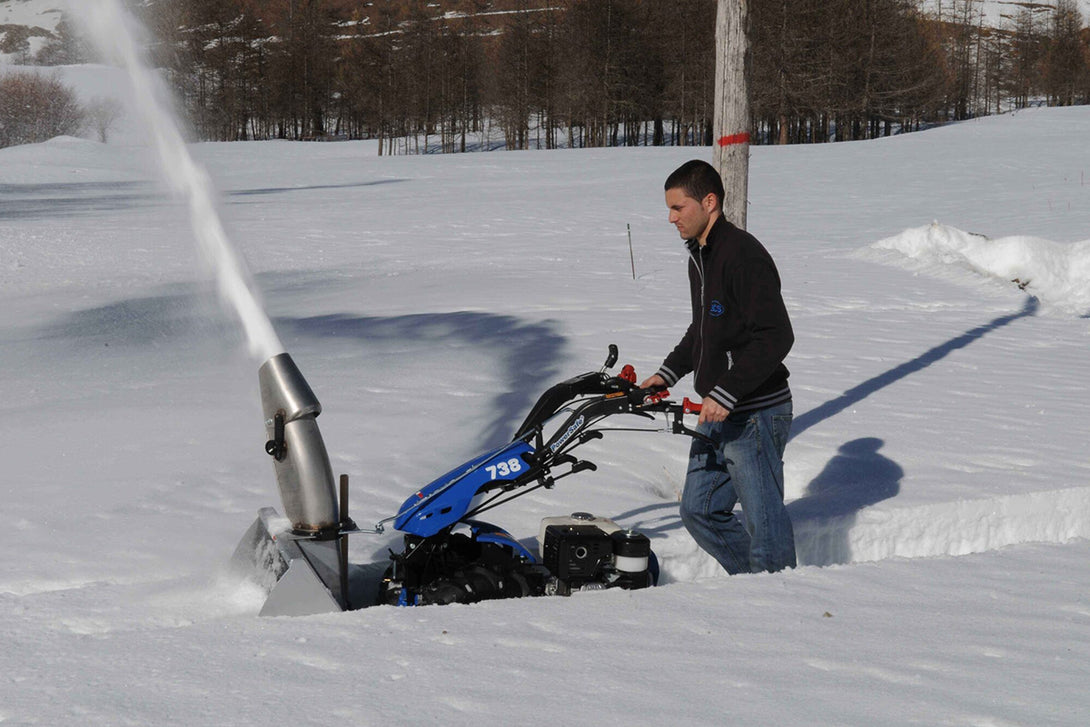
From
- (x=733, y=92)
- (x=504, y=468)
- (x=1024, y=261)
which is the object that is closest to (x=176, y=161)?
(x=504, y=468)

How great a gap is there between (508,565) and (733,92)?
4076 mm

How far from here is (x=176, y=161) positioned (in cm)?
408

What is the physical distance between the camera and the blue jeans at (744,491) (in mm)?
4152

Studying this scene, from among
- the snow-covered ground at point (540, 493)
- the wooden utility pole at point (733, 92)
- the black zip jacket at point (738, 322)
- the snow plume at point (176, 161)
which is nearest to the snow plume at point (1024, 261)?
the snow-covered ground at point (540, 493)

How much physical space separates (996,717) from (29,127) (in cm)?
7570

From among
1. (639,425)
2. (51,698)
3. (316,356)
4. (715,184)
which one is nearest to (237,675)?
(51,698)

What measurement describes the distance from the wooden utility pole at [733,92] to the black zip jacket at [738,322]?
9.77 ft

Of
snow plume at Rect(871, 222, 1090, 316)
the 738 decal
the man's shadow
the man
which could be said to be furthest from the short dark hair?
snow plume at Rect(871, 222, 1090, 316)

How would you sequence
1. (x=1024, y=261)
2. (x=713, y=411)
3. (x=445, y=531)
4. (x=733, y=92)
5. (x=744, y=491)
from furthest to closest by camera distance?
(x=1024, y=261)
(x=733, y=92)
(x=744, y=491)
(x=445, y=531)
(x=713, y=411)

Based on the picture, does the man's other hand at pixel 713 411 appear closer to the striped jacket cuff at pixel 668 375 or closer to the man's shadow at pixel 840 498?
the striped jacket cuff at pixel 668 375

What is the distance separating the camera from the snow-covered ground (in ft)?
10.8

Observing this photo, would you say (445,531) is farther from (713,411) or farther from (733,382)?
(733,382)

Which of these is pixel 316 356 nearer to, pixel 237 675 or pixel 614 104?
pixel 237 675

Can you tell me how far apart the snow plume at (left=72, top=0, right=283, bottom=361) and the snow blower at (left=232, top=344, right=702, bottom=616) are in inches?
9.3
